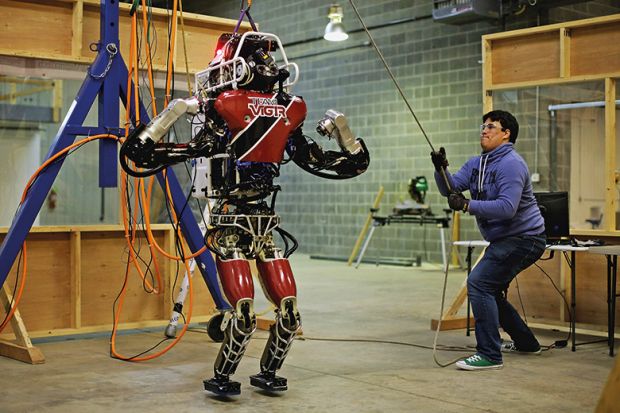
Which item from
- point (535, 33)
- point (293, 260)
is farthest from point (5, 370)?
point (293, 260)

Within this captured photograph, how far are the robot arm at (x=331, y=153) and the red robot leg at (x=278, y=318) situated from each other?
0.59m

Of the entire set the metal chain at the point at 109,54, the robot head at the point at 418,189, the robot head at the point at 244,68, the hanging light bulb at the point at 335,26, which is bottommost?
the robot head at the point at 418,189

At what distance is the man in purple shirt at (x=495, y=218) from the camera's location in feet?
16.3

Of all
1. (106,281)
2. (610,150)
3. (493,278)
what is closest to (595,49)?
(610,150)

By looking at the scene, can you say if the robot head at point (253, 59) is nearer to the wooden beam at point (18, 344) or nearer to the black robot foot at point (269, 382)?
the black robot foot at point (269, 382)

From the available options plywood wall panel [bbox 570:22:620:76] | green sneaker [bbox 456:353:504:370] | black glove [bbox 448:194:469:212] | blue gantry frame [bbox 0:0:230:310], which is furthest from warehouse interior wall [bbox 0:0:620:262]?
black glove [bbox 448:194:469:212]

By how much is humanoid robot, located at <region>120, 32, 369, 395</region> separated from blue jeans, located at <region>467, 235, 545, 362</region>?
127cm

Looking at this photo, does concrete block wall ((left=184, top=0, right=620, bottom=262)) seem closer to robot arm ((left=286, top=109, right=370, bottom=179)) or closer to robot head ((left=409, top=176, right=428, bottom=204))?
robot head ((left=409, top=176, right=428, bottom=204))

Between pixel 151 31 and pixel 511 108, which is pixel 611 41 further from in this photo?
pixel 511 108

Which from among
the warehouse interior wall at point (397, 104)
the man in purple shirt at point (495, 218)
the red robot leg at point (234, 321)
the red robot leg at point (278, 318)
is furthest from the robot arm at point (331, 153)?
the warehouse interior wall at point (397, 104)

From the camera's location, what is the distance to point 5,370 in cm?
501

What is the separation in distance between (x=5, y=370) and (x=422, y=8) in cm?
987

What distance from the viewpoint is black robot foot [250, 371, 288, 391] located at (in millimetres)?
4371

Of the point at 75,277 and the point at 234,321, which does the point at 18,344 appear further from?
the point at 234,321
